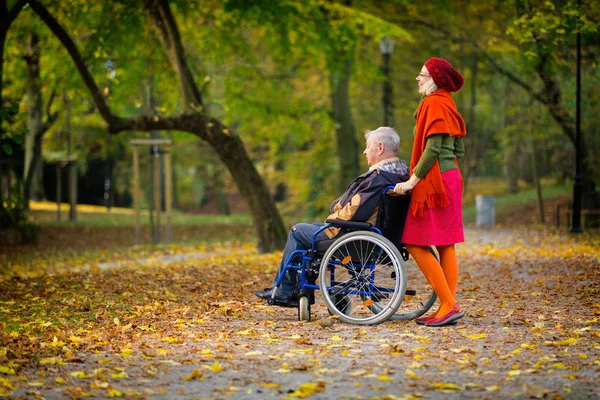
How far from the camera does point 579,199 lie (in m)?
16.6

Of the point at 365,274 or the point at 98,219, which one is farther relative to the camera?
the point at 98,219

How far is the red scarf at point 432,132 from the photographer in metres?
6.52

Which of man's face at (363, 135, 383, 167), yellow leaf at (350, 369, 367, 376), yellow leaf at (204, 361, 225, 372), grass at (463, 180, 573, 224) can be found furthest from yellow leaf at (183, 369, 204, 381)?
grass at (463, 180, 573, 224)

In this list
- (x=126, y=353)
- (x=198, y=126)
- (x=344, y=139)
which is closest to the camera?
(x=126, y=353)

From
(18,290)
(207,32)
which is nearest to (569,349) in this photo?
(18,290)

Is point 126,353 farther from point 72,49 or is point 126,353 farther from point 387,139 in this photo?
point 72,49

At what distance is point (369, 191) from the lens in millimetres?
6676

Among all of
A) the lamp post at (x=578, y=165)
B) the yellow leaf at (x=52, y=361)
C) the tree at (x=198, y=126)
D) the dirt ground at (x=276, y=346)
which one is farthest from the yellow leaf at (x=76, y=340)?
the lamp post at (x=578, y=165)

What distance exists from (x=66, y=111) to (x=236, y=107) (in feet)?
32.6

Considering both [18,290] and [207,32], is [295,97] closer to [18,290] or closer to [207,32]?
[207,32]

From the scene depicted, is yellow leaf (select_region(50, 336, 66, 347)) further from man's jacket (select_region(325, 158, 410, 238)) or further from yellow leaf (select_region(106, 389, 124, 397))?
man's jacket (select_region(325, 158, 410, 238))

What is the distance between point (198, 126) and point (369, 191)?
28.2 feet

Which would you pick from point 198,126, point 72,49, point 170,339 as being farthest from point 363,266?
point 72,49

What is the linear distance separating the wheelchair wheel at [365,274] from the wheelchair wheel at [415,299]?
0.71 feet
